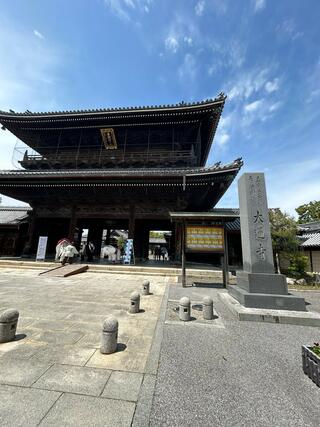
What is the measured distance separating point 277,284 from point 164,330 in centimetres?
387

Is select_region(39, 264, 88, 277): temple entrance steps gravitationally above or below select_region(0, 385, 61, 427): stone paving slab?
above

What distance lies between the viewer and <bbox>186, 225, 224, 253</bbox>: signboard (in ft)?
29.7

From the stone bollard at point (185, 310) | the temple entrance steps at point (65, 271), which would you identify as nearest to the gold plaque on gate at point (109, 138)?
the temple entrance steps at point (65, 271)

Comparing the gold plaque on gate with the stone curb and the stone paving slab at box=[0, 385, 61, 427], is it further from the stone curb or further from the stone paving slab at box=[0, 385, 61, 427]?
the stone paving slab at box=[0, 385, 61, 427]

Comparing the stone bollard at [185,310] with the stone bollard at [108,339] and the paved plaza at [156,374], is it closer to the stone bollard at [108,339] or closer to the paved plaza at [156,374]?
the paved plaza at [156,374]

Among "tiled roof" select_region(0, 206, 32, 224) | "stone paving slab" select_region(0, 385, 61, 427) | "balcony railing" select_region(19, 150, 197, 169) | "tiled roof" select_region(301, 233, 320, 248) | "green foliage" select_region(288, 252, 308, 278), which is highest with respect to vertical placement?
"balcony railing" select_region(19, 150, 197, 169)

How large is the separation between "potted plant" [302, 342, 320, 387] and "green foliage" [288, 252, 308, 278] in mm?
13611

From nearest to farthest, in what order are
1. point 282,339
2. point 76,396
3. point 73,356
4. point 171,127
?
point 76,396, point 73,356, point 282,339, point 171,127

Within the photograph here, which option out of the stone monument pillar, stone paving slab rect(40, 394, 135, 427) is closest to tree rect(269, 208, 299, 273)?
the stone monument pillar

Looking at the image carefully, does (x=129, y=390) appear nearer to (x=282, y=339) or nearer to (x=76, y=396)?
(x=76, y=396)

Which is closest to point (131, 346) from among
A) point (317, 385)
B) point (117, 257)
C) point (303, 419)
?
point (303, 419)

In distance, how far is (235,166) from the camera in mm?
11961

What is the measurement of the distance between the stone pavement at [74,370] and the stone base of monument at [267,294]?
2788 millimetres

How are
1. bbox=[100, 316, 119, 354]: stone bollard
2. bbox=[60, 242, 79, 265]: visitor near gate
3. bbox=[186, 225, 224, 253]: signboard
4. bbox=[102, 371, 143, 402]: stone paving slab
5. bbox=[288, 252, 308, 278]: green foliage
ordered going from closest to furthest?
bbox=[102, 371, 143, 402]: stone paving slab
bbox=[100, 316, 119, 354]: stone bollard
bbox=[186, 225, 224, 253]: signboard
bbox=[60, 242, 79, 265]: visitor near gate
bbox=[288, 252, 308, 278]: green foliage
